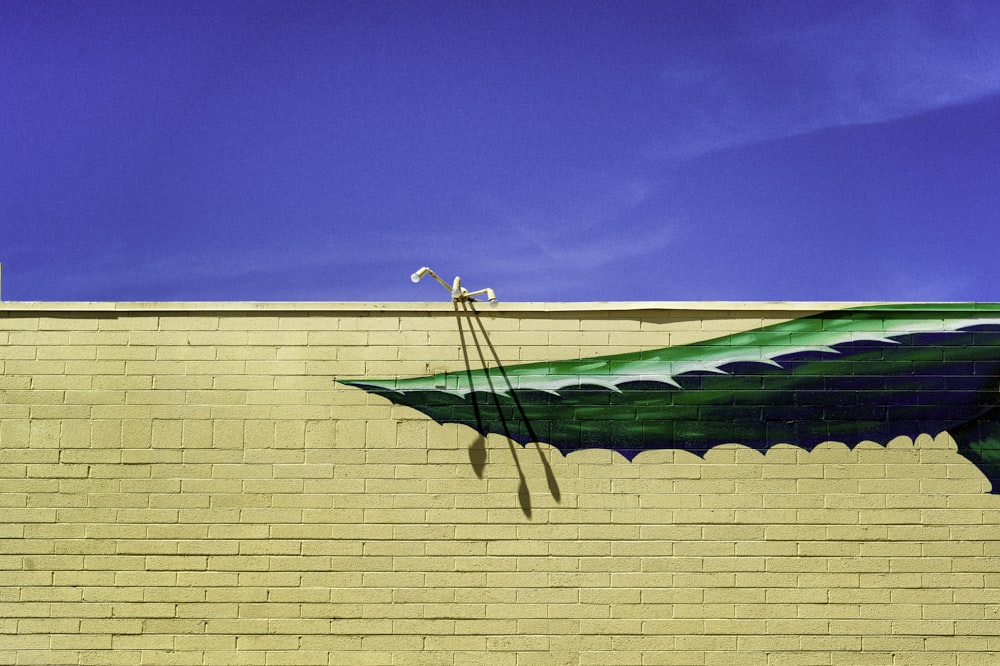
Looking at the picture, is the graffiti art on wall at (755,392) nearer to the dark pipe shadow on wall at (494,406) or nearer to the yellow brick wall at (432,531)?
the dark pipe shadow on wall at (494,406)

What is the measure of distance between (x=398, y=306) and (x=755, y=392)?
2914 millimetres

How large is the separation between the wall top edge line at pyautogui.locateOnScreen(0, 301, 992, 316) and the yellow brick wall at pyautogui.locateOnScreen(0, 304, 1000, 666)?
0.03 meters

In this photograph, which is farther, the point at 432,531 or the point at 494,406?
the point at 494,406

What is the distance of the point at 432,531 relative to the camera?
736 cm

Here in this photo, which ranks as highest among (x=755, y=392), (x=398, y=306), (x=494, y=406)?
(x=398, y=306)

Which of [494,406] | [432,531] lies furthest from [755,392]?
[432,531]

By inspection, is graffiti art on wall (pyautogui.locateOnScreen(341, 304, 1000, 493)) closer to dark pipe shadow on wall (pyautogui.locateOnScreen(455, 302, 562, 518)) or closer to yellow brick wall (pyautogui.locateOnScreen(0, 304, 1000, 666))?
dark pipe shadow on wall (pyautogui.locateOnScreen(455, 302, 562, 518))

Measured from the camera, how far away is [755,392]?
7508mm

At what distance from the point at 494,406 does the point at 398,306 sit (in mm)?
1104

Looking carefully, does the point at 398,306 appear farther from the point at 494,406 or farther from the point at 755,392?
the point at 755,392

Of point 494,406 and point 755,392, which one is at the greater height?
point 755,392

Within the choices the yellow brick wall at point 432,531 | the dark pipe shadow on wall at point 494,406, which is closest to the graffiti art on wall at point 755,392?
the dark pipe shadow on wall at point 494,406

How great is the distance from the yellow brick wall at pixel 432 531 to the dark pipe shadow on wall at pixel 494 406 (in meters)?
0.03

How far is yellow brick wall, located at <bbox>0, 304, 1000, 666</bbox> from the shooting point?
7.32m
